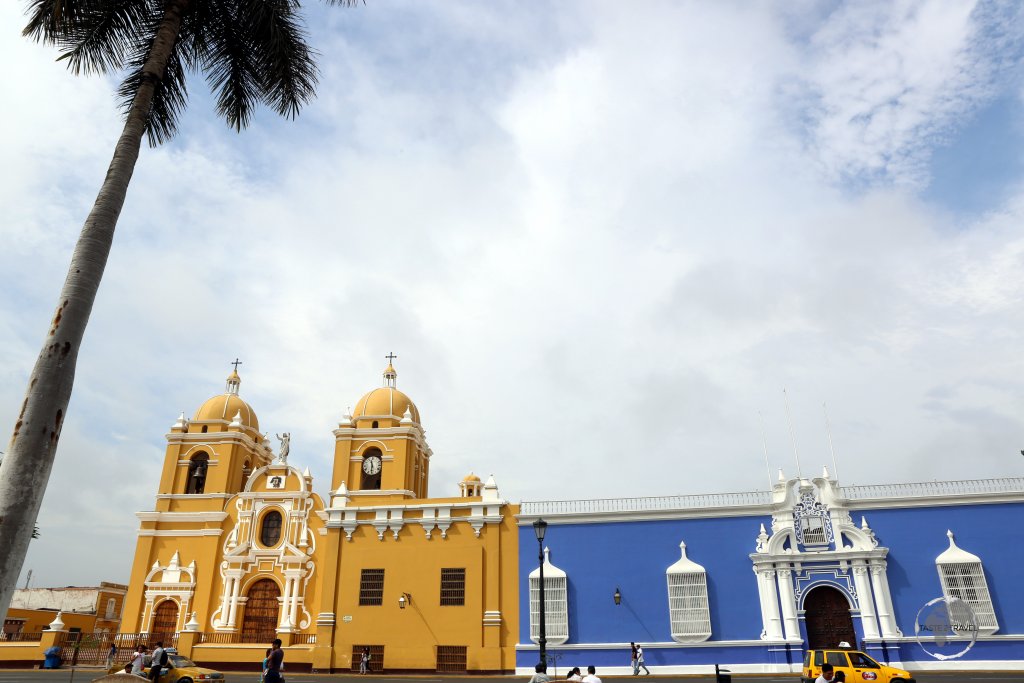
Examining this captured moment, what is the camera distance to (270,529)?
30.8m

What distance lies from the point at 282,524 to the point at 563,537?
44.1 ft

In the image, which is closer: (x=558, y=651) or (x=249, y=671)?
(x=558, y=651)

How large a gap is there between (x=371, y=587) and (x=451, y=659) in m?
3.87

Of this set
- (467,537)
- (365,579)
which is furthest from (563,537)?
(365,579)

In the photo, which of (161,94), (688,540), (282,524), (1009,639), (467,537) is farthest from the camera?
(282,524)

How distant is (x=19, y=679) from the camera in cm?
2016

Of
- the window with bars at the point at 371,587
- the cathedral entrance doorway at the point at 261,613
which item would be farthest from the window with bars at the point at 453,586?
the cathedral entrance doorway at the point at 261,613

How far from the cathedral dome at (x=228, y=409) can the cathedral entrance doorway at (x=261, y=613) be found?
8283mm

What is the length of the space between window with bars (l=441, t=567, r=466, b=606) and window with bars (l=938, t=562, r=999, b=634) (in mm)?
15032

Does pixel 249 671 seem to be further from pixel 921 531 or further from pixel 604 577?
pixel 921 531

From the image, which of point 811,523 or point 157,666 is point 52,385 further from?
point 811,523

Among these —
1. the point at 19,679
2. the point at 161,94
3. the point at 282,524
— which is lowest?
the point at 19,679

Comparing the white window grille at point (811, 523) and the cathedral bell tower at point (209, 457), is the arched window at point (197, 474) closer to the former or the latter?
the cathedral bell tower at point (209, 457)

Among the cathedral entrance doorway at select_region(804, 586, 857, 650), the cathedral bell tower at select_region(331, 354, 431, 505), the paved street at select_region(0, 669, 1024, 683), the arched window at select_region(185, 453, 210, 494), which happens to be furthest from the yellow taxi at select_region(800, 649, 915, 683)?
the arched window at select_region(185, 453, 210, 494)
